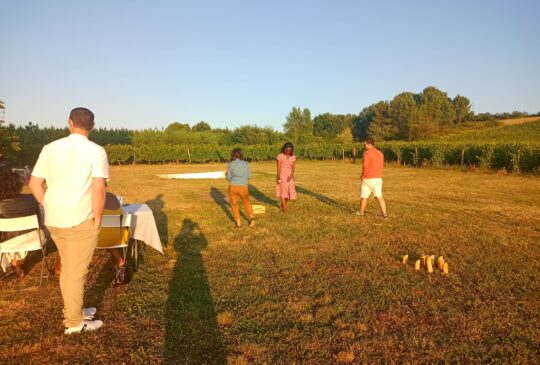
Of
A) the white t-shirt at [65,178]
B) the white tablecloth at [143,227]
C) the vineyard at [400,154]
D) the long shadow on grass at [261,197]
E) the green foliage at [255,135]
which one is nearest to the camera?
the white t-shirt at [65,178]

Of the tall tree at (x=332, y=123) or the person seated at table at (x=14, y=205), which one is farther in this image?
the tall tree at (x=332, y=123)

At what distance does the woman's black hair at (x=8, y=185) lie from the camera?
4641mm

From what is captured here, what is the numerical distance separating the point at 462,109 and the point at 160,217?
80.4 m

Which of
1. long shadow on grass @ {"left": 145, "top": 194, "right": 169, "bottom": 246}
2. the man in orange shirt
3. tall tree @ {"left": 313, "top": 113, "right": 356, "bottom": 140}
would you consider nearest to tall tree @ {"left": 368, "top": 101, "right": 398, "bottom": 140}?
tall tree @ {"left": 313, "top": 113, "right": 356, "bottom": 140}

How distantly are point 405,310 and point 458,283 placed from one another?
124 centimetres

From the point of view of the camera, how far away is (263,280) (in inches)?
188

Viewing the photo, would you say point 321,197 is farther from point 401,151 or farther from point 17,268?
point 401,151

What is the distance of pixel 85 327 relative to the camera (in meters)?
3.39

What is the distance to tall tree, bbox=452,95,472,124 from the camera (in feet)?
245

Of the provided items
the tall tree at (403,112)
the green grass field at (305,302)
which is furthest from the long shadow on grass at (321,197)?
the tall tree at (403,112)

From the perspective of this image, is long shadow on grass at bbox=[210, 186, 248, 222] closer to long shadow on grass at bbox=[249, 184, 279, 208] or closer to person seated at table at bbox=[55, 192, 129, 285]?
long shadow on grass at bbox=[249, 184, 279, 208]

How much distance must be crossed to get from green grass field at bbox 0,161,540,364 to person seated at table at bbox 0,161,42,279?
28 centimetres

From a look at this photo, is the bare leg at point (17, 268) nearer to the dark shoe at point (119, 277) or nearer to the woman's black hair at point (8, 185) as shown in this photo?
the woman's black hair at point (8, 185)

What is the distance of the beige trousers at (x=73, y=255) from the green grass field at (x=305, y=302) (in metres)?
0.40
